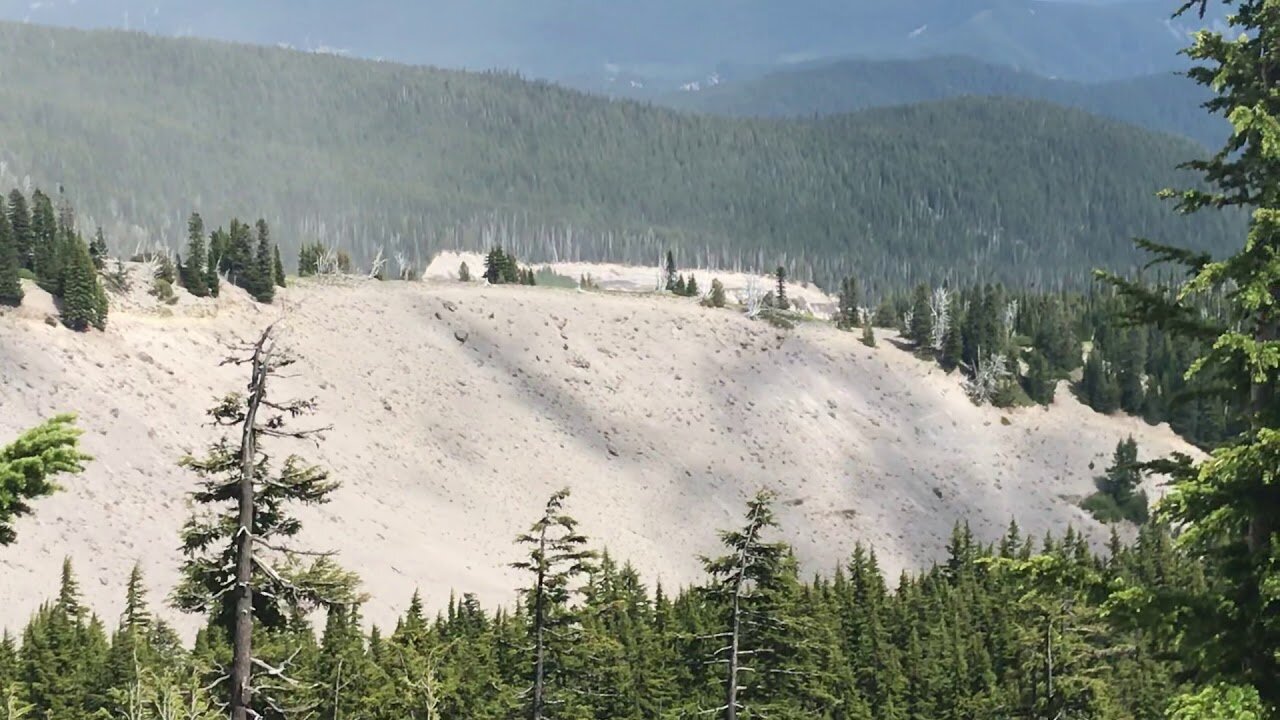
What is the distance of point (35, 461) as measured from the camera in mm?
10711

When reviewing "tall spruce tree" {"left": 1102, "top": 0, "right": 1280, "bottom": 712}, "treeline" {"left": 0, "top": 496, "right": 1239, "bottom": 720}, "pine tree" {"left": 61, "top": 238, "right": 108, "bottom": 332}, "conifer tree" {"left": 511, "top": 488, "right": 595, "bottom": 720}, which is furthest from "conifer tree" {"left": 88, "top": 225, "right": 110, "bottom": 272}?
"tall spruce tree" {"left": 1102, "top": 0, "right": 1280, "bottom": 712}

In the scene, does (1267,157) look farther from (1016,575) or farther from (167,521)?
(167,521)

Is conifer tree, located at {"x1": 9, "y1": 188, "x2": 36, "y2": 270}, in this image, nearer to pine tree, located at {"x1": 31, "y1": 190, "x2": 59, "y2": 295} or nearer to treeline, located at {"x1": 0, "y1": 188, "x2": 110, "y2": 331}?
treeline, located at {"x1": 0, "y1": 188, "x2": 110, "y2": 331}

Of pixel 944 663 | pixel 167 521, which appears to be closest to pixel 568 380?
pixel 167 521

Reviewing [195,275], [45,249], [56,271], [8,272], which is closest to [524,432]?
Result: [195,275]

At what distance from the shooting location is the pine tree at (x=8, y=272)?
10962cm

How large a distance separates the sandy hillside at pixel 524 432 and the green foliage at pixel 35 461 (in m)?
79.5

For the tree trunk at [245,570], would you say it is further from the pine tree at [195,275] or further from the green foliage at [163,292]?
the pine tree at [195,275]

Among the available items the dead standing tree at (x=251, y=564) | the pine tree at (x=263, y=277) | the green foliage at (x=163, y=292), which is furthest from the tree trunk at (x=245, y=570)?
the pine tree at (x=263, y=277)

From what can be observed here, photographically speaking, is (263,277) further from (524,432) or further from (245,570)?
(245,570)

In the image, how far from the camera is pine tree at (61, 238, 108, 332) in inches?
4432

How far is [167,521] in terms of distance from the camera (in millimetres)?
99562

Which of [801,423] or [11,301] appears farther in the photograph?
[801,423]

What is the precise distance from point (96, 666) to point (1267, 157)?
6209cm
